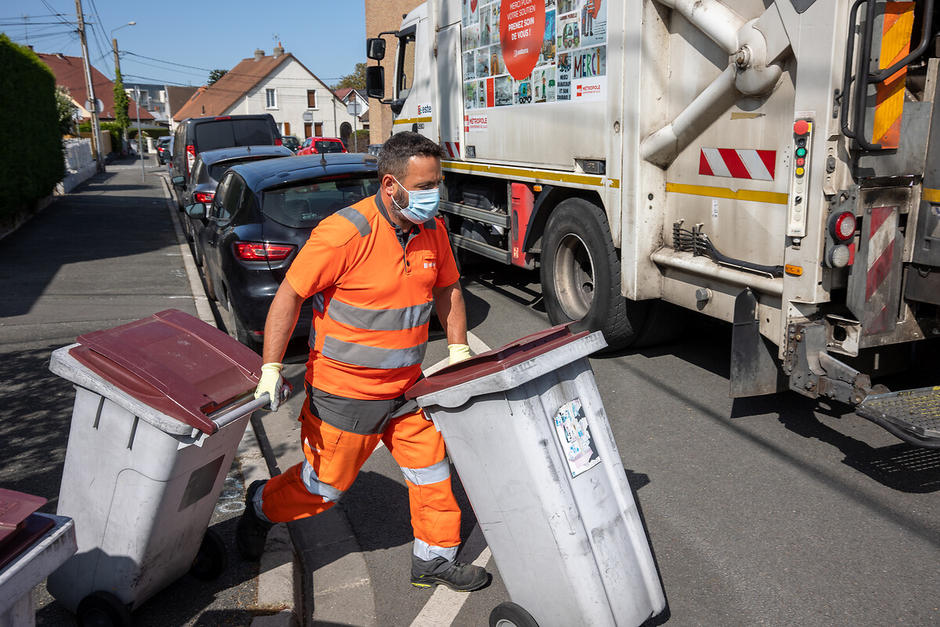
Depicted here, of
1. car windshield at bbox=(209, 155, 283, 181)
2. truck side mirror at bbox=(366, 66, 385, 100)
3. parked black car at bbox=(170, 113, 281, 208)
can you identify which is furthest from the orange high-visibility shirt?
parked black car at bbox=(170, 113, 281, 208)

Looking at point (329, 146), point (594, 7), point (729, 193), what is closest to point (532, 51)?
point (594, 7)

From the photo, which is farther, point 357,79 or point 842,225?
point 357,79

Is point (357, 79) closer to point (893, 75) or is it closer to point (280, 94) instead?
point (280, 94)

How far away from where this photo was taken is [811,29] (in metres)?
3.86

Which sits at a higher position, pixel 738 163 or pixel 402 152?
pixel 402 152

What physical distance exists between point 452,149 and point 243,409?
6283 millimetres

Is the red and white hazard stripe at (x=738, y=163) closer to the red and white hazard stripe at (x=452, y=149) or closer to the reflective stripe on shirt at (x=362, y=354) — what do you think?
the reflective stripe on shirt at (x=362, y=354)

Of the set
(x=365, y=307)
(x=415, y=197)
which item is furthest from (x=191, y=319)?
(x=415, y=197)

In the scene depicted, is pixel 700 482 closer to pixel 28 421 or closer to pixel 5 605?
pixel 5 605

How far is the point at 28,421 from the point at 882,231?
508 centimetres

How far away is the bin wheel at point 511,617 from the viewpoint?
8.68 feet

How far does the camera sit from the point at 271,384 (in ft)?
Result: 9.20

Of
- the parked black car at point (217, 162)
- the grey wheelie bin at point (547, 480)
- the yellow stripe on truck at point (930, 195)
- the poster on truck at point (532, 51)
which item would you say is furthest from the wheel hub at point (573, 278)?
the parked black car at point (217, 162)

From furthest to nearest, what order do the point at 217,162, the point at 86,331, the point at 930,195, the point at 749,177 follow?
the point at 217,162
the point at 86,331
the point at 749,177
the point at 930,195
